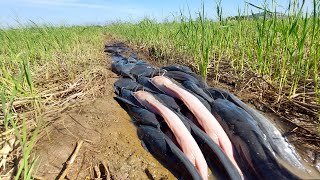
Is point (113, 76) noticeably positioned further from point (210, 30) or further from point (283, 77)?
point (283, 77)

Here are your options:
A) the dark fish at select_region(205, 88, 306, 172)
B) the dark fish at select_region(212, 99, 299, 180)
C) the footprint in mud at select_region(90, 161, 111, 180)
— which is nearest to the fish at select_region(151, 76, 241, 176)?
the dark fish at select_region(212, 99, 299, 180)

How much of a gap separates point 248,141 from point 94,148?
45.3 inches

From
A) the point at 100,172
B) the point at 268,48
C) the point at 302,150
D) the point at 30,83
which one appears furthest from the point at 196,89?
the point at 30,83

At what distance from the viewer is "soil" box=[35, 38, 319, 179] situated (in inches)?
72.3

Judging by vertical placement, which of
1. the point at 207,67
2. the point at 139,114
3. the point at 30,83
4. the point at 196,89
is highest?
the point at 30,83

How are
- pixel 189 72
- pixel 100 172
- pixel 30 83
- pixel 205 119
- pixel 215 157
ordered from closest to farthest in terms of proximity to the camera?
pixel 100 172 → pixel 215 157 → pixel 30 83 → pixel 205 119 → pixel 189 72

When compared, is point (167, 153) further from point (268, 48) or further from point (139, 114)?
point (268, 48)

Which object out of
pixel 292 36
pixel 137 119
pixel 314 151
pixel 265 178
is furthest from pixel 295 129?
pixel 137 119

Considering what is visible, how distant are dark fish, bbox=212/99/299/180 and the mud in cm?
59

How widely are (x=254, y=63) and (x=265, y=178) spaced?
1589 mm

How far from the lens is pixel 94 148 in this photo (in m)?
2.04

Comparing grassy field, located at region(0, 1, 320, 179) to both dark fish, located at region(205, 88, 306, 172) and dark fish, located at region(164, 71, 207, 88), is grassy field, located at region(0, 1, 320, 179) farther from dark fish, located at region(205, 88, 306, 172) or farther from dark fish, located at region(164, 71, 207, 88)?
dark fish, located at region(205, 88, 306, 172)

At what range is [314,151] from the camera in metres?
1.94

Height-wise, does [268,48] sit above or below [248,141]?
above
